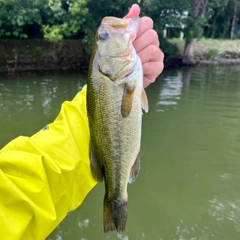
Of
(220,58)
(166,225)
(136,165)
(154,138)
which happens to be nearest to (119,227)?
(136,165)

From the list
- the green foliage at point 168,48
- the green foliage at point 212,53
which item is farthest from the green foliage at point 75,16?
the green foliage at point 212,53

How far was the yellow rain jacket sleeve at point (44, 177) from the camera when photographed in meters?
1.64

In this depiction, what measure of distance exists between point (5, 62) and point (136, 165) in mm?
15812

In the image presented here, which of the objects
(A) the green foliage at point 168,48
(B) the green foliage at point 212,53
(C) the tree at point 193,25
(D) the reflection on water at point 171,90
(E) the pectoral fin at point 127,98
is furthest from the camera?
(B) the green foliage at point 212,53

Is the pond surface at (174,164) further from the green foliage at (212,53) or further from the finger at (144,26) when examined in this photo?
the green foliage at (212,53)

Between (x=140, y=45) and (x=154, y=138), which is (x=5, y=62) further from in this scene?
(x=140, y=45)

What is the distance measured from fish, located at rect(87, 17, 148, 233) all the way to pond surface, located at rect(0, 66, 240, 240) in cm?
266

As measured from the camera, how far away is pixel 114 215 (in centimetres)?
179

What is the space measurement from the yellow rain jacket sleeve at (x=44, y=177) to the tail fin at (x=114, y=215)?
0.58 feet

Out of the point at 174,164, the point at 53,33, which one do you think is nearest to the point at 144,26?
the point at 174,164

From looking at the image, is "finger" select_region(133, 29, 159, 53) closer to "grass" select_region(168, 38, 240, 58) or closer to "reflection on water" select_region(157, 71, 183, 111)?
"reflection on water" select_region(157, 71, 183, 111)

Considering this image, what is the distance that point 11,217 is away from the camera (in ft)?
5.34

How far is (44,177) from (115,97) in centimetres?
57

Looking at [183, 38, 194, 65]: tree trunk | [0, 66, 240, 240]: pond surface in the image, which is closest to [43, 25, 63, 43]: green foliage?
[0, 66, 240, 240]: pond surface
